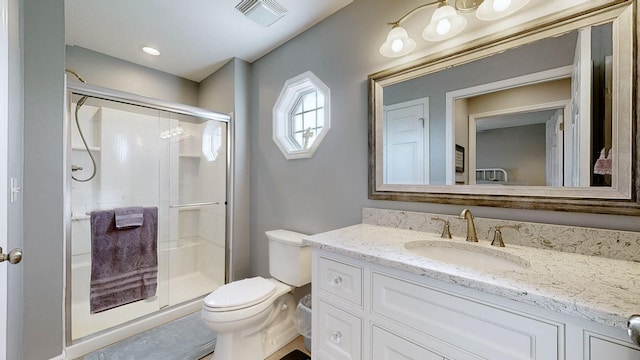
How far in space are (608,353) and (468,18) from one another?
1344mm

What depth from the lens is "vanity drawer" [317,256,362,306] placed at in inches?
40.6

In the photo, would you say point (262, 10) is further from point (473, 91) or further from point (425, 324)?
point (425, 324)

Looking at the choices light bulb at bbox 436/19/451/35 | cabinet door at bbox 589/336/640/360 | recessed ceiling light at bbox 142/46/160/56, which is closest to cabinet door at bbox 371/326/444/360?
cabinet door at bbox 589/336/640/360

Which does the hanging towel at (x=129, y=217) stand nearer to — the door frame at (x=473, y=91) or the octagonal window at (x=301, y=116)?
the octagonal window at (x=301, y=116)

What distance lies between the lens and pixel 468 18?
120cm

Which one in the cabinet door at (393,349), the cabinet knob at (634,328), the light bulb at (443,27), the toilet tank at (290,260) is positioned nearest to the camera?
the cabinet knob at (634,328)

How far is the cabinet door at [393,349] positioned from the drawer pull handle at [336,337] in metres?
0.17

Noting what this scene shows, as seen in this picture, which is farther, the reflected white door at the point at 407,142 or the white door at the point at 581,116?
the reflected white door at the point at 407,142

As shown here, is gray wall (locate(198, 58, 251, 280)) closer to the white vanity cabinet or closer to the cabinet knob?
the white vanity cabinet

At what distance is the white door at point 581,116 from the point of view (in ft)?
3.09

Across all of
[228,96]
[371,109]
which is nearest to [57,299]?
[228,96]

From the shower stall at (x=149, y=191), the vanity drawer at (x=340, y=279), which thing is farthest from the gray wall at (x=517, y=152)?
the shower stall at (x=149, y=191)

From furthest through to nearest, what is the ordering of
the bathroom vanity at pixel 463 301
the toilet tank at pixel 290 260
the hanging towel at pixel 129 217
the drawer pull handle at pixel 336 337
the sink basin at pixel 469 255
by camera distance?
1. the hanging towel at pixel 129 217
2. the toilet tank at pixel 290 260
3. the drawer pull handle at pixel 336 337
4. the sink basin at pixel 469 255
5. the bathroom vanity at pixel 463 301

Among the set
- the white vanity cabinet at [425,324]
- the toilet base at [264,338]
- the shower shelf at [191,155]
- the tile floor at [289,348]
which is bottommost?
the tile floor at [289,348]
